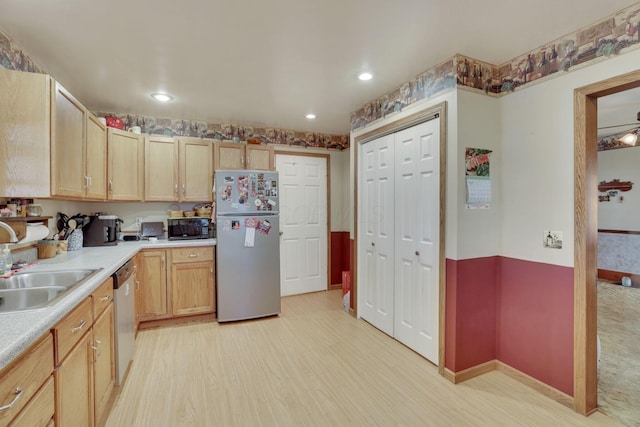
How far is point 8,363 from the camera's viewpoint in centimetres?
85

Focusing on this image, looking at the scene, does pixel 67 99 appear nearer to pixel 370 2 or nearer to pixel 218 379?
pixel 370 2

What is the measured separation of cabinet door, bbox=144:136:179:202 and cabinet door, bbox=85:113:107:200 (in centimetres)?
48

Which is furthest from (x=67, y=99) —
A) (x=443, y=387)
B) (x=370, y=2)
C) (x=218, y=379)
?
(x=443, y=387)

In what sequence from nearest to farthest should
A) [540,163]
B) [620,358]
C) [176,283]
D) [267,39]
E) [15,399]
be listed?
1. [15,399]
2. [267,39]
3. [540,163]
4. [620,358]
5. [176,283]

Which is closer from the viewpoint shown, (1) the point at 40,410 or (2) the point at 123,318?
(1) the point at 40,410

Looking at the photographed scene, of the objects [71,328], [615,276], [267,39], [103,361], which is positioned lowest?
[615,276]

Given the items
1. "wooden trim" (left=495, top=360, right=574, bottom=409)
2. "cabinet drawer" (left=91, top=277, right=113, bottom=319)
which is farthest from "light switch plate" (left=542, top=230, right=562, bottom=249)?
"cabinet drawer" (left=91, top=277, right=113, bottom=319)

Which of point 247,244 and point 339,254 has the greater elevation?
point 247,244

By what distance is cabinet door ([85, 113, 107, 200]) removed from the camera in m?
2.43

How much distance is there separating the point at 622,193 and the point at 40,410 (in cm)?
695

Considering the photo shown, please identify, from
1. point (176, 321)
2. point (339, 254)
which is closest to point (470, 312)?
point (339, 254)

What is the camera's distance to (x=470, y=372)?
2223mm

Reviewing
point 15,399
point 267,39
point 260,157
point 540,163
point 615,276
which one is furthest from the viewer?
point 615,276

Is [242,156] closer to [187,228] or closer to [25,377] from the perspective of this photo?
[187,228]
